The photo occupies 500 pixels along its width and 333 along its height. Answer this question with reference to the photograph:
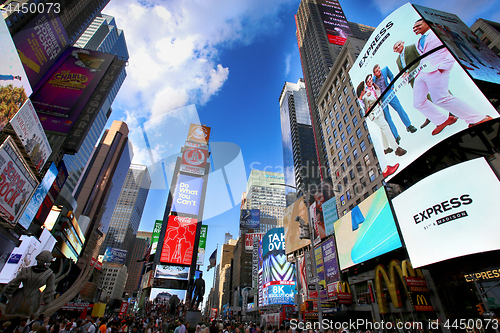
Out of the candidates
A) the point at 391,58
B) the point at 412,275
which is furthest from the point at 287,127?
the point at 412,275

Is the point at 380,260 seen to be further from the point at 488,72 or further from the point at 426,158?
the point at 488,72

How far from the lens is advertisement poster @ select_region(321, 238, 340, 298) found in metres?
33.8

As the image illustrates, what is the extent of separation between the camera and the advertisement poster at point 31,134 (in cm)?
2017

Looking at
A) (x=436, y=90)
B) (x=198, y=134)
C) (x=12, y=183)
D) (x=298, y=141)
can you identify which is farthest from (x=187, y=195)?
(x=436, y=90)

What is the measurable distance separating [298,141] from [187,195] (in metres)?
56.8

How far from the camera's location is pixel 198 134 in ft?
257

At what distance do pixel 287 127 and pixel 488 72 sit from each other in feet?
334

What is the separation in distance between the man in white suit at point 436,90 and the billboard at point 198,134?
63741 millimetres

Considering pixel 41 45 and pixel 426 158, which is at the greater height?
pixel 41 45

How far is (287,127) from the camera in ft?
401

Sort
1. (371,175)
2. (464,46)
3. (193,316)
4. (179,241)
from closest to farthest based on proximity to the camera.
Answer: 1. (193,316)
2. (464,46)
3. (371,175)
4. (179,241)

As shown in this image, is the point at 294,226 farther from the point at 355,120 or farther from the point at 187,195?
the point at 187,195

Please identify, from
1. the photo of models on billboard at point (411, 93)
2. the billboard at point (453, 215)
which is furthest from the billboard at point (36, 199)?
the photo of models on billboard at point (411, 93)

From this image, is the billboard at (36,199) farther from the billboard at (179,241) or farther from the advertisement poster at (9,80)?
the billboard at (179,241)
